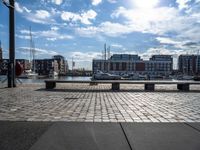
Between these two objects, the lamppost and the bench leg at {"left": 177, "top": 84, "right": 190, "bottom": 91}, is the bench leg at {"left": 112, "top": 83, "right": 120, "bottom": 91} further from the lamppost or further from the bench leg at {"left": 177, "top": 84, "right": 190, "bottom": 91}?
the lamppost

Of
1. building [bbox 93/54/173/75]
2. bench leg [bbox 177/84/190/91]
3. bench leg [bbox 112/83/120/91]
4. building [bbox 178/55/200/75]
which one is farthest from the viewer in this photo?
building [bbox 178/55/200/75]

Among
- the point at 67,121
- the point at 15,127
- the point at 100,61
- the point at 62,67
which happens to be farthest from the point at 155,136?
the point at 62,67

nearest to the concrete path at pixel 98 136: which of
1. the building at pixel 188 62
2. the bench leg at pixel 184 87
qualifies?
the bench leg at pixel 184 87

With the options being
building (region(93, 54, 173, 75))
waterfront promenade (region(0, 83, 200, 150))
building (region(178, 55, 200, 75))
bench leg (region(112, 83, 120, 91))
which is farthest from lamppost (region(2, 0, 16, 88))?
building (region(178, 55, 200, 75))

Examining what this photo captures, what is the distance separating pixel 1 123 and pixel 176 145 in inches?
188

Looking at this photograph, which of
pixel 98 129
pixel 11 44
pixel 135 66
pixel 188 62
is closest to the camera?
pixel 98 129

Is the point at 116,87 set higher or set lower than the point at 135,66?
lower

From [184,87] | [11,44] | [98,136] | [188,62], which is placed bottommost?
[98,136]

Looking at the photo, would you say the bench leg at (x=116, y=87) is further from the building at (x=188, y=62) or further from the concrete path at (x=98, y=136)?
the building at (x=188, y=62)

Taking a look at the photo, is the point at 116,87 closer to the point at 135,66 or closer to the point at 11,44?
the point at 11,44

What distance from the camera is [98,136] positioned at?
690 centimetres

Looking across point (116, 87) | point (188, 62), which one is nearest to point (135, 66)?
point (188, 62)

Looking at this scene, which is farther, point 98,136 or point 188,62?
point 188,62

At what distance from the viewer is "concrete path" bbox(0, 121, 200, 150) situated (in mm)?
6099
